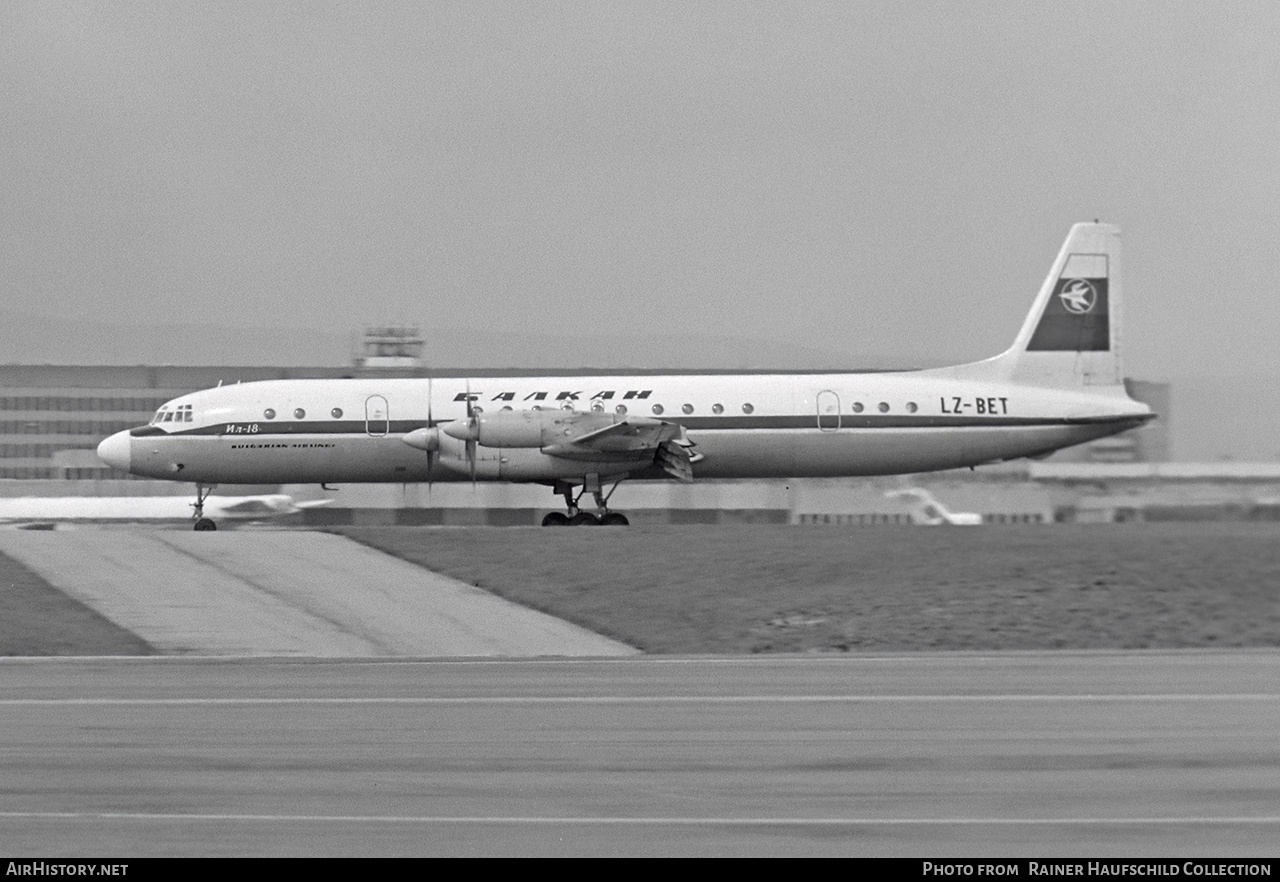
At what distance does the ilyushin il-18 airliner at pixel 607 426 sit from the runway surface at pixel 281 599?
317 inches

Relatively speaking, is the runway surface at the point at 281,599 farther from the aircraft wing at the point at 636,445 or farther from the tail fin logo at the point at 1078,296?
the tail fin logo at the point at 1078,296

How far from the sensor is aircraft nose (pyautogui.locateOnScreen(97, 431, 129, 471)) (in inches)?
1633

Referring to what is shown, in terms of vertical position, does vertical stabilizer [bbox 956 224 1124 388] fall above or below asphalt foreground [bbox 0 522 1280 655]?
above

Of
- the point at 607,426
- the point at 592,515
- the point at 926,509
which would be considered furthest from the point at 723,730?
the point at 926,509

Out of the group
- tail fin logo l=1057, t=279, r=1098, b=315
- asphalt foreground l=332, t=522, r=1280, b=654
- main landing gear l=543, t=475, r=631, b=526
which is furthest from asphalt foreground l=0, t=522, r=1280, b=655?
tail fin logo l=1057, t=279, r=1098, b=315

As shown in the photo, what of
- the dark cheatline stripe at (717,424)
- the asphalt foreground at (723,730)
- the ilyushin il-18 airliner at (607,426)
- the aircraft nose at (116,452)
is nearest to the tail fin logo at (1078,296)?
the ilyushin il-18 airliner at (607,426)

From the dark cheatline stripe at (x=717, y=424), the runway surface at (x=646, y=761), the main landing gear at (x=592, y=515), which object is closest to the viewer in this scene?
the runway surface at (x=646, y=761)

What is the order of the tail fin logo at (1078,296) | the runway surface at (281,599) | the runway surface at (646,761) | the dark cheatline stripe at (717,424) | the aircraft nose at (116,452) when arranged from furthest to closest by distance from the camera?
the tail fin logo at (1078,296), the aircraft nose at (116,452), the dark cheatline stripe at (717,424), the runway surface at (281,599), the runway surface at (646,761)

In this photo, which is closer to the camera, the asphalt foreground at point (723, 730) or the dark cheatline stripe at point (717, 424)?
the asphalt foreground at point (723, 730)

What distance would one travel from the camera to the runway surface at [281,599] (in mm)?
22906

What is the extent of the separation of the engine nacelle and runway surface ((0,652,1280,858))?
20175 millimetres

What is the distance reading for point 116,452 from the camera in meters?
41.5

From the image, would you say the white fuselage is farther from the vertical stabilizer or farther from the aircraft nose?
the vertical stabilizer

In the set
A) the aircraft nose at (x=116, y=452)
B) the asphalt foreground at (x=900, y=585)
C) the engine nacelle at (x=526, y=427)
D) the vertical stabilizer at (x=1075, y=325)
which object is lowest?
the asphalt foreground at (x=900, y=585)
